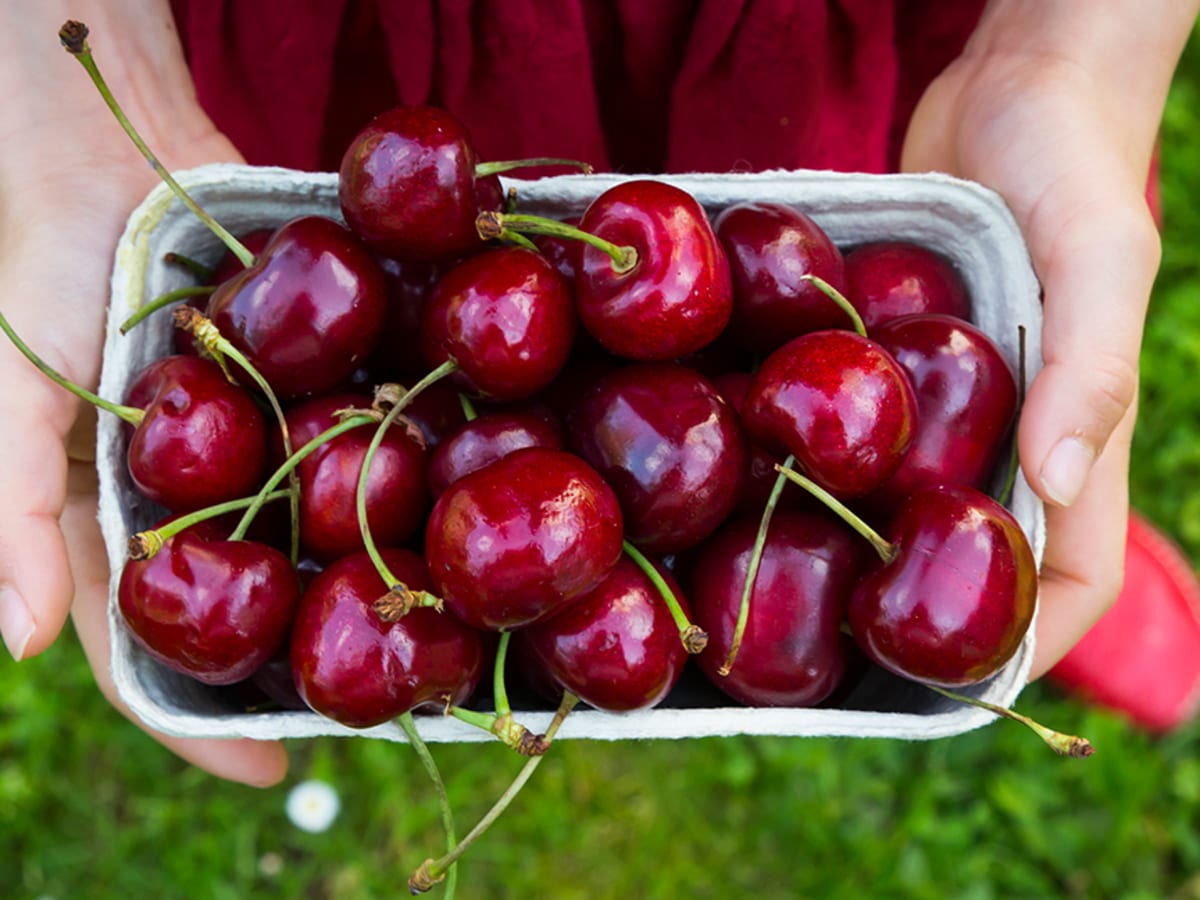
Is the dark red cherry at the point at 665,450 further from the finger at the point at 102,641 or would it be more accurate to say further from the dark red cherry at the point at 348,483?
the finger at the point at 102,641

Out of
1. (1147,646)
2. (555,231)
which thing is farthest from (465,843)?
(1147,646)

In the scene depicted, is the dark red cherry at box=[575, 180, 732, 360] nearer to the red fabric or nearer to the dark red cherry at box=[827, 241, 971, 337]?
the dark red cherry at box=[827, 241, 971, 337]

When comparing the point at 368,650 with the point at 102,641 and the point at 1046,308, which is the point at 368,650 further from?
the point at 1046,308

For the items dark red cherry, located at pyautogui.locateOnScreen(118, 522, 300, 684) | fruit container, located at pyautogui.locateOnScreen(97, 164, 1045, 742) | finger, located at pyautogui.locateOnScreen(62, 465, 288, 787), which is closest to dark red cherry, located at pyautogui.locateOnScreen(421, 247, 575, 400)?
fruit container, located at pyautogui.locateOnScreen(97, 164, 1045, 742)

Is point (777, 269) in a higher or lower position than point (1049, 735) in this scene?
higher

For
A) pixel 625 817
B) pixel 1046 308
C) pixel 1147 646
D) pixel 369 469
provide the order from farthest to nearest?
pixel 1147 646
pixel 625 817
pixel 1046 308
pixel 369 469

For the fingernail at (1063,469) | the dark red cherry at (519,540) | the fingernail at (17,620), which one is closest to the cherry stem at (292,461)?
the dark red cherry at (519,540)

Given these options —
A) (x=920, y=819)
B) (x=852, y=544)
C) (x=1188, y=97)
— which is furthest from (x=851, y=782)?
(x=1188, y=97)
